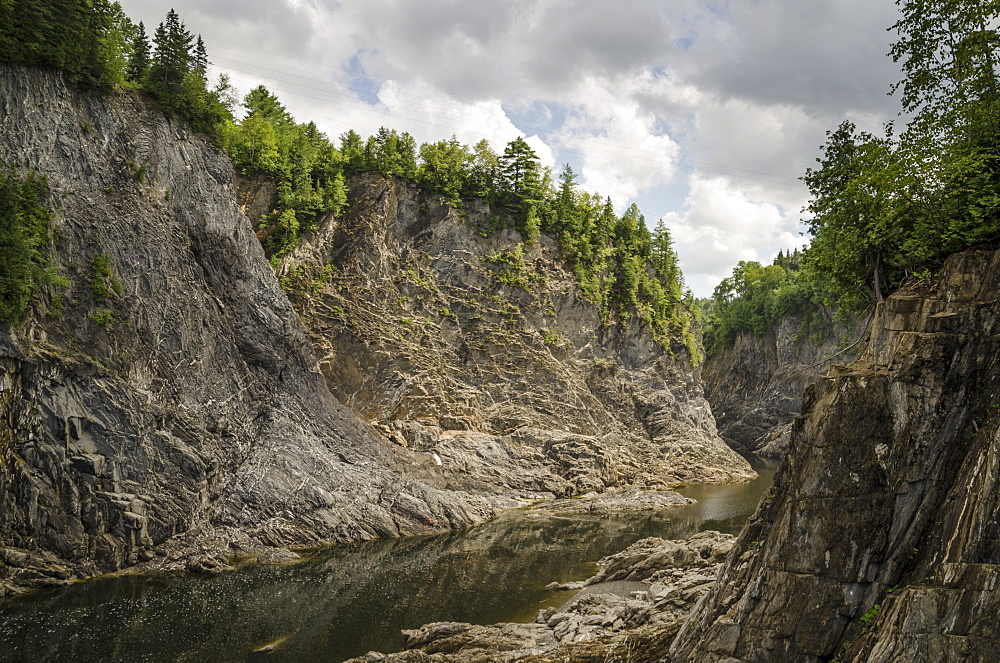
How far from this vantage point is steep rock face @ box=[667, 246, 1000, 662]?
13273 millimetres

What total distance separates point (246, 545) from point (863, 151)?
110 ft

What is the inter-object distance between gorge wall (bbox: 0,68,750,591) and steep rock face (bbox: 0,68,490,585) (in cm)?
11

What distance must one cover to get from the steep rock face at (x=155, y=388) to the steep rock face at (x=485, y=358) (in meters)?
6.93

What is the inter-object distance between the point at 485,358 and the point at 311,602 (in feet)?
108

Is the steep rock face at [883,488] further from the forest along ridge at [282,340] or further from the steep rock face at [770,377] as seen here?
the steep rock face at [770,377]

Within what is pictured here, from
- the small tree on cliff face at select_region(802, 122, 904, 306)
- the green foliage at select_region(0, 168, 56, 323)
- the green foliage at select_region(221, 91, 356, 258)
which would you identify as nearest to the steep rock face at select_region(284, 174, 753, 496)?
the green foliage at select_region(221, 91, 356, 258)

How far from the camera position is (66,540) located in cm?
2892

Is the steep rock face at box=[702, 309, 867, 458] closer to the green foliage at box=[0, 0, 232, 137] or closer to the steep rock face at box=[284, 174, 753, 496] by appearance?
the steep rock face at box=[284, 174, 753, 496]

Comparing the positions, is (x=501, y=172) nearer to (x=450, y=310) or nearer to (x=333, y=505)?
(x=450, y=310)

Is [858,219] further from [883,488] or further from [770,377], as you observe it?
[770,377]

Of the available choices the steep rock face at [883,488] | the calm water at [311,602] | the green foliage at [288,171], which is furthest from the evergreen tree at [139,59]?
the steep rock face at [883,488]

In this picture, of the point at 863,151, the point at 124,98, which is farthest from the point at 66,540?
the point at 863,151

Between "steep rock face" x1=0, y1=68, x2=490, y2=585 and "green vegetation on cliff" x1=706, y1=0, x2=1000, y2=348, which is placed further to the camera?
"steep rock face" x1=0, y1=68, x2=490, y2=585

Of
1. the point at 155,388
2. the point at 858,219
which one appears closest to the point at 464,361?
the point at 155,388
